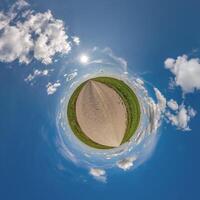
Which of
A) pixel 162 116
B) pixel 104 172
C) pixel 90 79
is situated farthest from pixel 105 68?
pixel 104 172

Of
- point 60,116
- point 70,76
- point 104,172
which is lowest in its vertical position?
point 104,172

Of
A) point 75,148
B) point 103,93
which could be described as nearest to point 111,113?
point 103,93

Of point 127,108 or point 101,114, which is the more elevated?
point 127,108

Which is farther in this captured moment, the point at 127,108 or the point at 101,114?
the point at 127,108

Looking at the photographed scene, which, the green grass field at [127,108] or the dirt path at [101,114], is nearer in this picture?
the dirt path at [101,114]

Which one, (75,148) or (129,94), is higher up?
(129,94)

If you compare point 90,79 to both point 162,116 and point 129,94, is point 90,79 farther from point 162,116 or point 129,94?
point 162,116

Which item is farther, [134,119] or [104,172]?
[134,119]

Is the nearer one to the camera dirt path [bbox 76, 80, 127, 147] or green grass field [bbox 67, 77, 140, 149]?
dirt path [bbox 76, 80, 127, 147]
